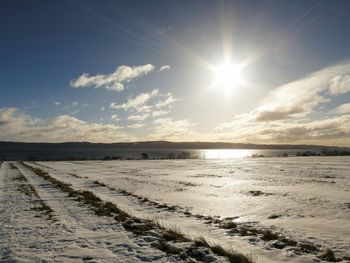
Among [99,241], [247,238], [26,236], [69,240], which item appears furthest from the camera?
[26,236]

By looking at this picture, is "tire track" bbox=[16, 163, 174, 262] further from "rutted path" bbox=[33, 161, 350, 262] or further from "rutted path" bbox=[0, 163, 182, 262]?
"rutted path" bbox=[33, 161, 350, 262]

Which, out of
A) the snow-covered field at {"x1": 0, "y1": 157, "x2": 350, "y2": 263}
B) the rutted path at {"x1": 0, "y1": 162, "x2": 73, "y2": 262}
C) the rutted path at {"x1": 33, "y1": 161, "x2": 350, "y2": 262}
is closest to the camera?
the rutted path at {"x1": 33, "y1": 161, "x2": 350, "y2": 262}

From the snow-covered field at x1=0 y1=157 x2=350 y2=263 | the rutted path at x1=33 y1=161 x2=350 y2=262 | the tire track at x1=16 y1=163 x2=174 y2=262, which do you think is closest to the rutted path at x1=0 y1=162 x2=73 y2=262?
the snow-covered field at x1=0 y1=157 x2=350 y2=263

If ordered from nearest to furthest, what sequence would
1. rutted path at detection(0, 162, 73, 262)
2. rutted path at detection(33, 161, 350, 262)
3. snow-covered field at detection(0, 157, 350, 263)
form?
rutted path at detection(33, 161, 350, 262), rutted path at detection(0, 162, 73, 262), snow-covered field at detection(0, 157, 350, 263)

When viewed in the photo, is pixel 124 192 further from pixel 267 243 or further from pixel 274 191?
pixel 267 243

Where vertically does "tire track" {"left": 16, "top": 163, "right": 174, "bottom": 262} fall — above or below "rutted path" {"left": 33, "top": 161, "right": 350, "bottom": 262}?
below

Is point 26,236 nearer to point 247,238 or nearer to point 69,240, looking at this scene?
point 69,240

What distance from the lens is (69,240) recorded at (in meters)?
11.8

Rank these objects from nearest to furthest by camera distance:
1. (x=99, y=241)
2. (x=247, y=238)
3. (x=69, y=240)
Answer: (x=99, y=241) → (x=69, y=240) → (x=247, y=238)

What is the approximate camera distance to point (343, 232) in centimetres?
1220

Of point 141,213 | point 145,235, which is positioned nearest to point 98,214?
point 141,213

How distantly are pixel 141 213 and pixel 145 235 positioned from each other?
4717mm

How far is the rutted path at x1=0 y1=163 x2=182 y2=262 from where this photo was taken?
9984mm

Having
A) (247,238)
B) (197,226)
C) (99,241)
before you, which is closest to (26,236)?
(99,241)
